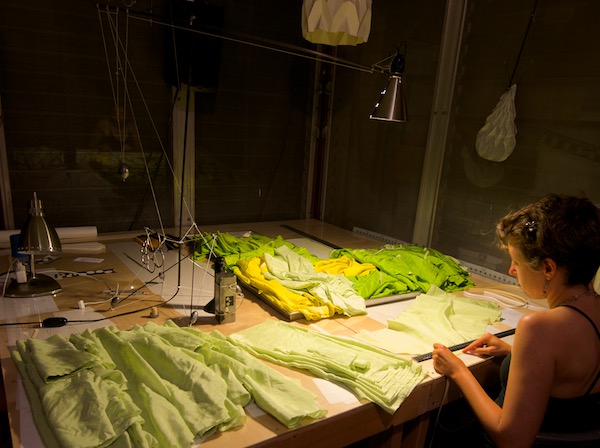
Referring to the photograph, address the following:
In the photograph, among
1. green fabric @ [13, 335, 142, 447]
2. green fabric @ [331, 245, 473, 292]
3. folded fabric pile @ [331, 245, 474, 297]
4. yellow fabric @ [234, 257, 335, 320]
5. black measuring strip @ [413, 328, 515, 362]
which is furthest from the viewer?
green fabric @ [331, 245, 473, 292]

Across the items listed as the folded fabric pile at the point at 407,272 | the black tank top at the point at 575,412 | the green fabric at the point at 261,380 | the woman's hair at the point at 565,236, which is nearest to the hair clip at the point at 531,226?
the woman's hair at the point at 565,236

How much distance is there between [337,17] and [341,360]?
122 centimetres

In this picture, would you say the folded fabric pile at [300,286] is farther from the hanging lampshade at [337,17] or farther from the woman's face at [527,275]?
the hanging lampshade at [337,17]

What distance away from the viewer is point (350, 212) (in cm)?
332

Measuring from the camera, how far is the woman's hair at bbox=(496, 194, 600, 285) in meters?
1.02

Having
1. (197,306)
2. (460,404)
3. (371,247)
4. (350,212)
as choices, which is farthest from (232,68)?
(460,404)

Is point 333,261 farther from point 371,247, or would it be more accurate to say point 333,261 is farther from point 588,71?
point 588,71

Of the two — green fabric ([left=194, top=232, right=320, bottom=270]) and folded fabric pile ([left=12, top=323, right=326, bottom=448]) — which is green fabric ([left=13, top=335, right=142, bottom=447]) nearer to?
folded fabric pile ([left=12, top=323, right=326, bottom=448])

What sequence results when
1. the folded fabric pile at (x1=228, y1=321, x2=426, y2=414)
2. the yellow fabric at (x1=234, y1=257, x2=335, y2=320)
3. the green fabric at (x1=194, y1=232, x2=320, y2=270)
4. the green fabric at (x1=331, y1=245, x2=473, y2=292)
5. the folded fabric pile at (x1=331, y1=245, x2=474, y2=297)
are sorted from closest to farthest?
the folded fabric pile at (x1=228, y1=321, x2=426, y2=414)
the yellow fabric at (x1=234, y1=257, x2=335, y2=320)
the folded fabric pile at (x1=331, y1=245, x2=474, y2=297)
the green fabric at (x1=331, y1=245, x2=473, y2=292)
the green fabric at (x1=194, y1=232, x2=320, y2=270)

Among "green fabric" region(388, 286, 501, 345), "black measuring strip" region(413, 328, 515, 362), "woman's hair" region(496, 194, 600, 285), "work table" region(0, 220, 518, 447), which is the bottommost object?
"work table" region(0, 220, 518, 447)

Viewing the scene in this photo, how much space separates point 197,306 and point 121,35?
1874 mm

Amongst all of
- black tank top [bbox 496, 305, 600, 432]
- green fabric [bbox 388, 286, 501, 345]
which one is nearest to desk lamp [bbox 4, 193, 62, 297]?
green fabric [bbox 388, 286, 501, 345]

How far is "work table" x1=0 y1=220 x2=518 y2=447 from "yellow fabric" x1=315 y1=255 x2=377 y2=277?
1.03 feet

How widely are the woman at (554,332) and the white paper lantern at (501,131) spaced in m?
1.22
